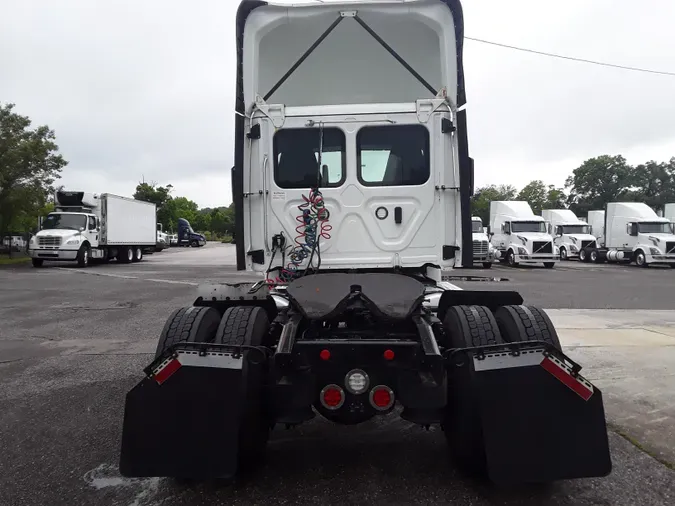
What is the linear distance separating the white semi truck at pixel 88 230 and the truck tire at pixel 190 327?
21879mm

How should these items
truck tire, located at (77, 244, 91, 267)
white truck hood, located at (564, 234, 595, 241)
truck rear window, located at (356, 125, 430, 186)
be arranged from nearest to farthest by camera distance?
truck rear window, located at (356, 125, 430, 186) → truck tire, located at (77, 244, 91, 267) → white truck hood, located at (564, 234, 595, 241)

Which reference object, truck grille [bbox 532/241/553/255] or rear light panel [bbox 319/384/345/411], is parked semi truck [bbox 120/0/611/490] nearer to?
rear light panel [bbox 319/384/345/411]

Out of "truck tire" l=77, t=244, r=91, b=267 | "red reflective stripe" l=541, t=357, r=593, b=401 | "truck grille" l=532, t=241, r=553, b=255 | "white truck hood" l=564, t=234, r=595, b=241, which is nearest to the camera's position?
"red reflective stripe" l=541, t=357, r=593, b=401

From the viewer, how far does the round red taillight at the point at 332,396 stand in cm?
294

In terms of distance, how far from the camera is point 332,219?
4.64 metres

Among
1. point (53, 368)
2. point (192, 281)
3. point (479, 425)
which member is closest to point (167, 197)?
point (192, 281)

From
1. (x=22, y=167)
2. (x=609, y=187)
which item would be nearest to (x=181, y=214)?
(x=22, y=167)

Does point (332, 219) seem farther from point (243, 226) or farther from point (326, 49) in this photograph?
point (326, 49)

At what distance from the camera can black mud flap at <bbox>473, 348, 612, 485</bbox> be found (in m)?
2.78

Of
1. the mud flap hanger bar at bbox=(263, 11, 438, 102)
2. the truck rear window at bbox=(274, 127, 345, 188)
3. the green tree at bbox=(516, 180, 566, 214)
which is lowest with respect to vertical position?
the truck rear window at bbox=(274, 127, 345, 188)

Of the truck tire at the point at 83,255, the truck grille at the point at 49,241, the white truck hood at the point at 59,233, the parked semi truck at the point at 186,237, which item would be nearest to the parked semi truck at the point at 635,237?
the truck tire at the point at 83,255

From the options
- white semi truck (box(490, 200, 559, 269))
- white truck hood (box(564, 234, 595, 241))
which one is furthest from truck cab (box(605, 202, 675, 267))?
white semi truck (box(490, 200, 559, 269))

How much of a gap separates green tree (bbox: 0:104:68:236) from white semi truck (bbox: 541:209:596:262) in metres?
29.0

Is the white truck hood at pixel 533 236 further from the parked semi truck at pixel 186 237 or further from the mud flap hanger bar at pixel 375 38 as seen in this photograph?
the parked semi truck at pixel 186 237
